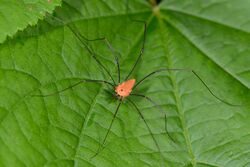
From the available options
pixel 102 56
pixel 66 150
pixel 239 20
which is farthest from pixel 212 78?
pixel 66 150

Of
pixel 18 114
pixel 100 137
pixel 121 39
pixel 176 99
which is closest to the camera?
pixel 18 114

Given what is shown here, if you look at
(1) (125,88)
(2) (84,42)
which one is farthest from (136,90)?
(2) (84,42)

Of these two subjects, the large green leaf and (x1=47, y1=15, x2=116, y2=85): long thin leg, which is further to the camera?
(x1=47, y1=15, x2=116, y2=85): long thin leg

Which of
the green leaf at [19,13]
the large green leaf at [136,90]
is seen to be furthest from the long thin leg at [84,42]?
the green leaf at [19,13]

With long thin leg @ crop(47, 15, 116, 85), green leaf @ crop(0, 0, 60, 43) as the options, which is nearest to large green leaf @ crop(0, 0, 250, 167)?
long thin leg @ crop(47, 15, 116, 85)

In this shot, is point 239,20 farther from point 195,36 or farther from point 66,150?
point 66,150

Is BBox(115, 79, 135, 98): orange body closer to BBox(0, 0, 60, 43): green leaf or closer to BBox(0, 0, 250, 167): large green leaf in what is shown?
BBox(0, 0, 250, 167): large green leaf

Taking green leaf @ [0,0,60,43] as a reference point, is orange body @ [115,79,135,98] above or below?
above
